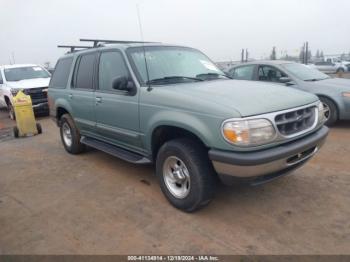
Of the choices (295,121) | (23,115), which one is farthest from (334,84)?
(23,115)

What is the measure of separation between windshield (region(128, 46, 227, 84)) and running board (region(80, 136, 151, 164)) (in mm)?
1013

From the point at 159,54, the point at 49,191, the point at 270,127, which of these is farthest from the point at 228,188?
the point at 49,191

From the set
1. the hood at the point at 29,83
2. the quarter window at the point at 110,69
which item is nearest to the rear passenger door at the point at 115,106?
the quarter window at the point at 110,69

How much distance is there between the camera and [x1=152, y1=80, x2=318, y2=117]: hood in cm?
303

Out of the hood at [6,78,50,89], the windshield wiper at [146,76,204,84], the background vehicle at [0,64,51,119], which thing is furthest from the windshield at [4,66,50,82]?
the windshield wiper at [146,76,204,84]

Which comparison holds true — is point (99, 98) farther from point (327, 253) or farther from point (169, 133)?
point (327, 253)

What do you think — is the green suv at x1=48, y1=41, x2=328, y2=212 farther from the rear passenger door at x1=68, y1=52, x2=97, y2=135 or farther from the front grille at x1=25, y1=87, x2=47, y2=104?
the front grille at x1=25, y1=87, x2=47, y2=104

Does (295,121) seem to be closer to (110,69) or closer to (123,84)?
(123,84)

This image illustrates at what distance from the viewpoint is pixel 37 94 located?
10.6 metres

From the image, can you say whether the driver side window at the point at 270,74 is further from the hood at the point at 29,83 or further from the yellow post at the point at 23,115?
the hood at the point at 29,83

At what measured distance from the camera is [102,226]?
3.39m

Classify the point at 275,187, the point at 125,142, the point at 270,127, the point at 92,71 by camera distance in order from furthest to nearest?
the point at 92,71
the point at 125,142
the point at 275,187
the point at 270,127

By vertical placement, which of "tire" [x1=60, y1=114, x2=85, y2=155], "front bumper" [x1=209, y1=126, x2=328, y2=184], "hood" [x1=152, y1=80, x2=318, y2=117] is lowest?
"tire" [x1=60, y1=114, x2=85, y2=155]

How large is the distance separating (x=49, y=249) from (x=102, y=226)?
57 centimetres
